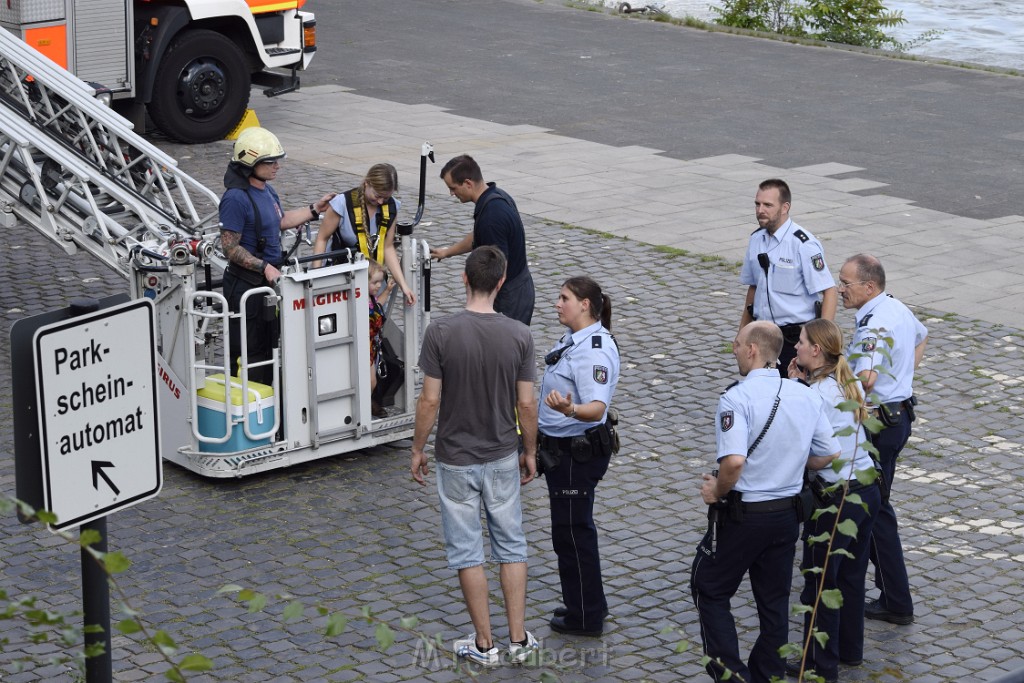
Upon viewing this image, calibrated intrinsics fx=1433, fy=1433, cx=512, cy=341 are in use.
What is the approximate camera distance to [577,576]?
6.55 metres

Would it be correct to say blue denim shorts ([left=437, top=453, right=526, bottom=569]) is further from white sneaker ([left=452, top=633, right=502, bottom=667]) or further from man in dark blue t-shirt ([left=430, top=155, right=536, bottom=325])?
man in dark blue t-shirt ([left=430, top=155, right=536, bottom=325])

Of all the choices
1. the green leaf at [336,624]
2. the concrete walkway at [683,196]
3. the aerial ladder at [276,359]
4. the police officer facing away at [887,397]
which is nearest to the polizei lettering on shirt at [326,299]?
the aerial ladder at [276,359]

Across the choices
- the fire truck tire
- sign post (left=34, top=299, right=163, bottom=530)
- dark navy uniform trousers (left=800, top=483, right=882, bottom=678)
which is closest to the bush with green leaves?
the fire truck tire

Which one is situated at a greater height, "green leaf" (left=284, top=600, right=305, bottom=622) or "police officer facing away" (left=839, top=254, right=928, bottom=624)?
"green leaf" (left=284, top=600, right=305, bottom=622)

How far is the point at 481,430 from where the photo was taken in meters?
6.23

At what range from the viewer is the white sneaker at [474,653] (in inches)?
247

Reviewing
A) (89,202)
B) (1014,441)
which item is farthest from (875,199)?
(89,202)

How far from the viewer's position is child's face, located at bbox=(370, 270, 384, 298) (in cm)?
894

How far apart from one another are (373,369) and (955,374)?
4.24 m

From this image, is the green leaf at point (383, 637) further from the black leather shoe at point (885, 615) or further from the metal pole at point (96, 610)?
the black leather shoe at point (885, 615)

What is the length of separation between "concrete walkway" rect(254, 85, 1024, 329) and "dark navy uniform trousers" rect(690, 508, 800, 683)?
6140 mm

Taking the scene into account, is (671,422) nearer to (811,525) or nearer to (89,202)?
(811,525)

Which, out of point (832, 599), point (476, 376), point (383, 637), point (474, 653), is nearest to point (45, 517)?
point (383, 637)

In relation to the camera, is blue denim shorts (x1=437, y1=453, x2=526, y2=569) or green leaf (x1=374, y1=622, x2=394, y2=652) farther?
blue denim shorts (x1=437, y1=453, x2=526, y2=569)
